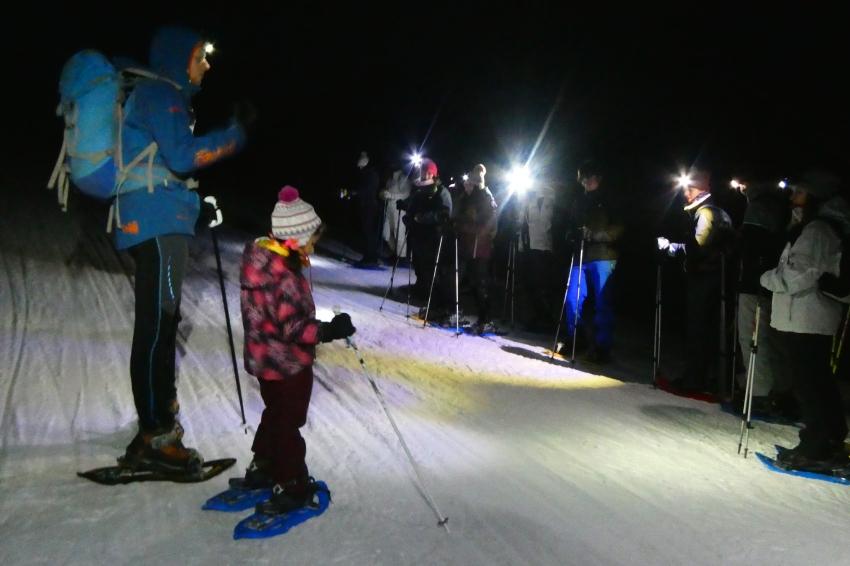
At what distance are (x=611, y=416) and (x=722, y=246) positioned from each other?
2.26m

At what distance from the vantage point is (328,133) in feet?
92.7

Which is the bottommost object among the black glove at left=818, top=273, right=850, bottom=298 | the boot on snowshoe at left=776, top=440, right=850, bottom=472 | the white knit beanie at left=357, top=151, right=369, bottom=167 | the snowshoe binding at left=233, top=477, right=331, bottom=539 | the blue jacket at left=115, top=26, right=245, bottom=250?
the snowshoe binding at left=233, top=477, right=331, bottom=539

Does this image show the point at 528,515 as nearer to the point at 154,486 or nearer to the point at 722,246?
the point at 154,486

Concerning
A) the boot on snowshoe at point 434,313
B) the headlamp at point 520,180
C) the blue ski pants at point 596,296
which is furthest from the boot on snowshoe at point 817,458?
the headlamp at point 520,180

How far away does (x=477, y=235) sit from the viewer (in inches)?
384

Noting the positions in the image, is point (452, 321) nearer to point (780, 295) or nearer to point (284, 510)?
point (780, 295)

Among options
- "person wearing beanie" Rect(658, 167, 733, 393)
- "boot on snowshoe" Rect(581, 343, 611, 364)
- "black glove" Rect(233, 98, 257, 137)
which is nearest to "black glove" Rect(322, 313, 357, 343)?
"black glove" Rect(233, 98, 257, 137)

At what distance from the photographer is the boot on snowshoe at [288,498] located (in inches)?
138

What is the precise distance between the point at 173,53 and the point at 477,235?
20.6 feet

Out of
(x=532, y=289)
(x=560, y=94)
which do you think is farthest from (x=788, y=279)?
(x=560, y=94)

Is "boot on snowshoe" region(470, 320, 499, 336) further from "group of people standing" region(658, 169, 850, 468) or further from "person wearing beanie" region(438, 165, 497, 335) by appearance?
"group of people standing" region(658, 169, 850, 468)

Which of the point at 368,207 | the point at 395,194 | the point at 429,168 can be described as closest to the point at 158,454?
the point at 429,168

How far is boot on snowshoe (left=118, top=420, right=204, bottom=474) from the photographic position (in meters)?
3.92

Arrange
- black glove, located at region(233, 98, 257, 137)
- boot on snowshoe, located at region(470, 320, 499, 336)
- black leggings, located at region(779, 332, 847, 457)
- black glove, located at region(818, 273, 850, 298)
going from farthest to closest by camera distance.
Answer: boot on snowshoe, located at region(470, 320, 499, 336) < black leggings, located at region(779, 332, 847, 457) < black glove, located at region(818, 273, 850, 298) < black glove, located at region(233, 98, 257, 137)
